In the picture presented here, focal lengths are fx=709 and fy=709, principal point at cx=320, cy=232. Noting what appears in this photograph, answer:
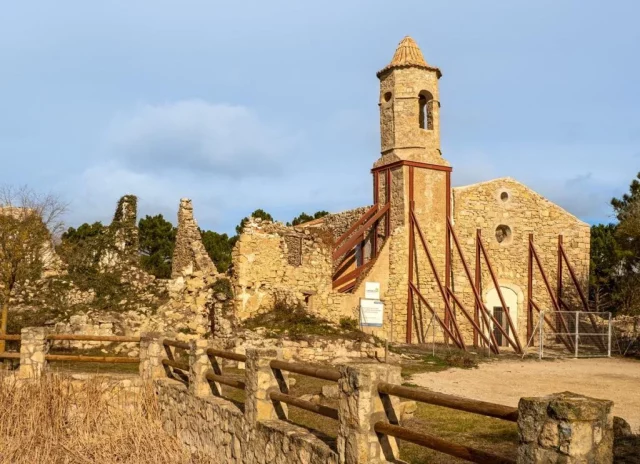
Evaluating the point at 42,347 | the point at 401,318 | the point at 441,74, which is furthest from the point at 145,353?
the point at 441,74

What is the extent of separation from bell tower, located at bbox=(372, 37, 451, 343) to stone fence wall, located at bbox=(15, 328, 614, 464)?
13858 millimetres

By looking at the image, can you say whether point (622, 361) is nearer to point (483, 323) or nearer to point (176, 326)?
point (483, 323)

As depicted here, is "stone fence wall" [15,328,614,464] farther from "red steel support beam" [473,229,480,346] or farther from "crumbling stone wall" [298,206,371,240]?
"crumbling stone wall" [298,206,371,240]

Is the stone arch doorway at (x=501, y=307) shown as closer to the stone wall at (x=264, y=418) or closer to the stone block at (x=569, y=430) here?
the stone wall at (x=264, y=418)

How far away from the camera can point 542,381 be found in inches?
604

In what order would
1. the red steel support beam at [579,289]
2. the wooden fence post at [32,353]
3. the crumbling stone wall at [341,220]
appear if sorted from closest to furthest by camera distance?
the wooden fence post at [32,353]
the red steel support beam at [579,289]
the crumbling stone wall at [341,220]

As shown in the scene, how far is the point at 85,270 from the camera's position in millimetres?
20719

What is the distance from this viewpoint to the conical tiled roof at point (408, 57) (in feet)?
84.7

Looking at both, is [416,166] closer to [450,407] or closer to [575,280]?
[575,280]

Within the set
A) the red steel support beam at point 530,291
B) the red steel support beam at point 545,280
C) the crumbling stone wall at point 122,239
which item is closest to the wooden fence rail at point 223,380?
the crumbling stone wall at point 122,239

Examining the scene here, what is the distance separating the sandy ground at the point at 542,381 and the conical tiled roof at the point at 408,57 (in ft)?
38.1

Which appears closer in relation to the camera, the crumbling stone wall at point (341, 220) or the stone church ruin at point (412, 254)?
the stone church ruin at point (412, 254)

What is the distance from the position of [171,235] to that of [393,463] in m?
31.5

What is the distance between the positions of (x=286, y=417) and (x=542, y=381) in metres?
8.94
